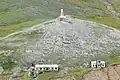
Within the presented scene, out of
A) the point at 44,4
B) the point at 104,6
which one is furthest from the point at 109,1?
the point at 44,4

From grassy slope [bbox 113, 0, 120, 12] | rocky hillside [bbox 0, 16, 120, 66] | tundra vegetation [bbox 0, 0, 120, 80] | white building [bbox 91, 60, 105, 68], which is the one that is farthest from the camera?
grassy slope [bbox 113, 0, 120, 12]

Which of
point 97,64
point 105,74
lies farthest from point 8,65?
point 105,74

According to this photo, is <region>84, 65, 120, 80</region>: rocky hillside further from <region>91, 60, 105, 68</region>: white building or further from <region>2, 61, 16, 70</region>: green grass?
<region>2, 61, 16, 70</region>: green grass

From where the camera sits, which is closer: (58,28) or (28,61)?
(28,61)

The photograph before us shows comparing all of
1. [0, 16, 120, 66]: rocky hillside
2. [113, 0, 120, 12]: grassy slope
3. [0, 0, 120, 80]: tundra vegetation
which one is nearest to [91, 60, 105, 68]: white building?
[0, 16, 120, 66]: rocky hillside

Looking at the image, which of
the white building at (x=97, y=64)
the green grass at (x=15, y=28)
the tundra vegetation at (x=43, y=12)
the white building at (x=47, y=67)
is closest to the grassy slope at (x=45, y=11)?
the tundra vegetation at (x=43, y=12)

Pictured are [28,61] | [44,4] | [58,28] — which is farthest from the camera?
[44,4]

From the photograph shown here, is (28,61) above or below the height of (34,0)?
below

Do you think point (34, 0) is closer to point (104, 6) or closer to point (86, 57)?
point (104, 6)
